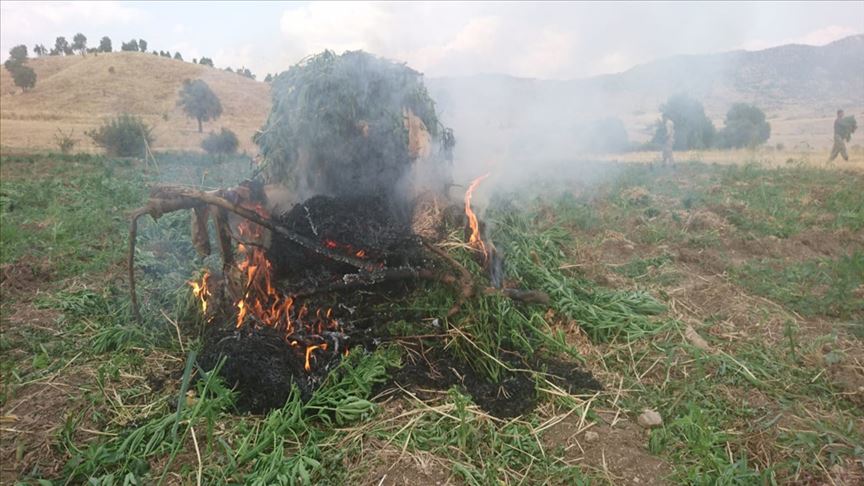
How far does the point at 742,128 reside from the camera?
34.8 m

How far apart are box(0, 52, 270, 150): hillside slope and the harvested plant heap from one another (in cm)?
2626

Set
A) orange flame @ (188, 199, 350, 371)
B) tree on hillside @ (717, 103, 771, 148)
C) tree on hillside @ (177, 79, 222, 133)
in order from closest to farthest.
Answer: orange flame @ (188, 199, 350, 371) < tree on hillside @ (717, 103, 771, 148) < tree on hillside @ (177, 79, 222, 133)

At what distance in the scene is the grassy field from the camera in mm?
2775

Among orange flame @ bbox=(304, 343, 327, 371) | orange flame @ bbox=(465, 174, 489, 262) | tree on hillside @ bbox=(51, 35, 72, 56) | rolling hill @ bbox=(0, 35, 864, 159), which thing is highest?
tree on hillside @ bbox=(51, 35, 72, 56)

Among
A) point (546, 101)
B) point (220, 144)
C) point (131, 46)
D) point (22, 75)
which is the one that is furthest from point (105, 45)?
point (546, 101)

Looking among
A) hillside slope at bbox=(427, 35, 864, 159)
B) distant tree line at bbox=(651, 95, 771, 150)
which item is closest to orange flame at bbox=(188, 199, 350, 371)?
hillside slope at bbox=(427, 35, 864, 159)

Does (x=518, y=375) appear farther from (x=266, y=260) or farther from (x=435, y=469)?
(x=266, y=260)

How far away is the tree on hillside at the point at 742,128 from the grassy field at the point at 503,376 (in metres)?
32.0

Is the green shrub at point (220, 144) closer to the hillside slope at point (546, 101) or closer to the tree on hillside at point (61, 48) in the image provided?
the hillside slope at point (546, 101)

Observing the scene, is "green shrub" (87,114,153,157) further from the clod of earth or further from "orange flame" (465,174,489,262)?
the clod of earth

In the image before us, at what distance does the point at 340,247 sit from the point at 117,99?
51.4 m

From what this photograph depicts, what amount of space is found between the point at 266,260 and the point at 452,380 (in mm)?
1776

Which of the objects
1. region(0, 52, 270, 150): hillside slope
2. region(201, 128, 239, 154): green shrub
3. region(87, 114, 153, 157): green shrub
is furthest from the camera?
region(0, 52, 270, 150): hillside slope

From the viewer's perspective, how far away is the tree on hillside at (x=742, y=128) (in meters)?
34.3
